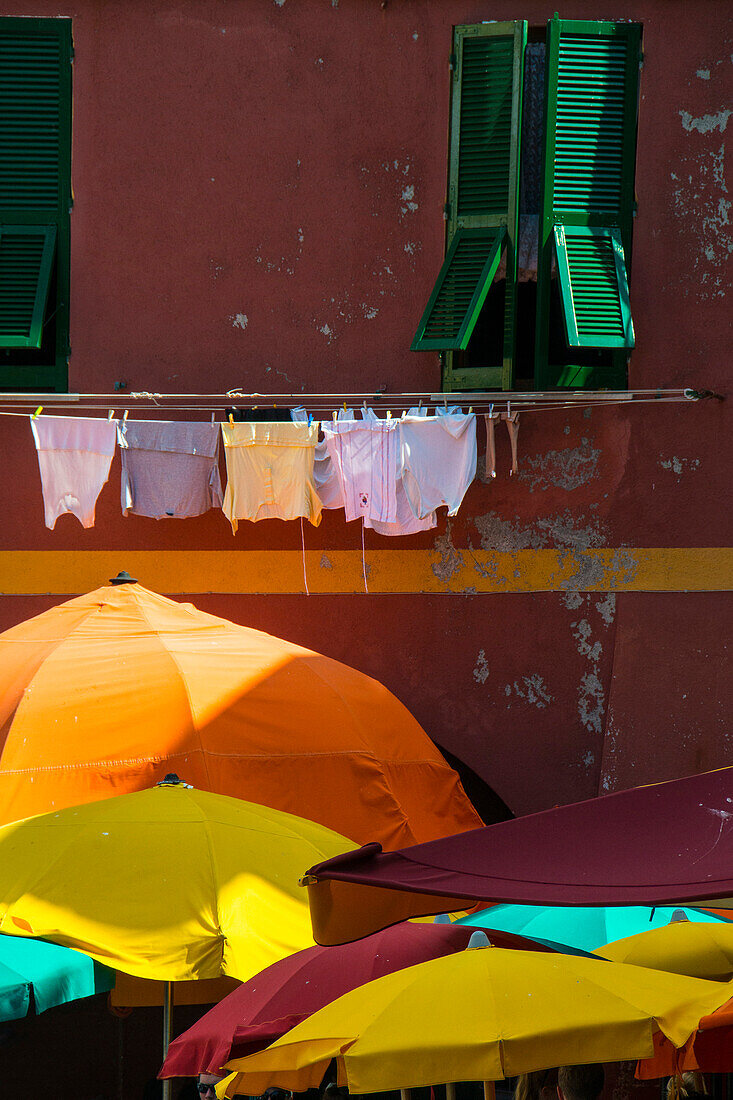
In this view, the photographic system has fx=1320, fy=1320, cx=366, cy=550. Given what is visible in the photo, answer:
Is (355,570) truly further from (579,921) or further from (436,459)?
(579,921)

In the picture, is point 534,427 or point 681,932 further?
point 534,427

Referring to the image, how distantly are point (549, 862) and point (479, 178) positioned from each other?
5.81 m

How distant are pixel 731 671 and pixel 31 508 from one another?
179 inches

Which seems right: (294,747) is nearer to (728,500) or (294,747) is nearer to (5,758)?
(5,758)

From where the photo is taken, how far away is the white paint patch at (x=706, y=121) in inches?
332

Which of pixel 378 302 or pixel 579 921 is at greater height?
pixel 378 302

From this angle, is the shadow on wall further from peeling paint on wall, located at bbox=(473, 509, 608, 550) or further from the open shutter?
the open shutter

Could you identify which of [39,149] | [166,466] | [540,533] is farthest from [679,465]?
[39,149]

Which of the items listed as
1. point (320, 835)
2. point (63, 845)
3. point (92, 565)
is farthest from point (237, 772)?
point (92, 565)

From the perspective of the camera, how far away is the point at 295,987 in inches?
181

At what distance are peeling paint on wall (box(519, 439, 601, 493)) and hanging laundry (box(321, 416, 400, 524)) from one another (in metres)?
1.02

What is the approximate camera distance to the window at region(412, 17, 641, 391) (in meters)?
8.21

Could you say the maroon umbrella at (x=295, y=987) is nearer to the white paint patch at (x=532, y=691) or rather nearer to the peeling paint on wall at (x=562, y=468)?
the white paint patch at (x=532, y=691)

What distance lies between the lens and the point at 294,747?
700 centimetres
